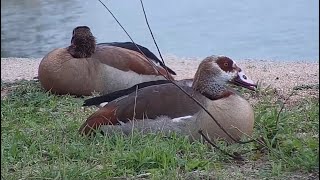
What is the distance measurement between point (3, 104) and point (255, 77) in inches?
127

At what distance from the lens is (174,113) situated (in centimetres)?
497

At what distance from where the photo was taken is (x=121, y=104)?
512 centimetres

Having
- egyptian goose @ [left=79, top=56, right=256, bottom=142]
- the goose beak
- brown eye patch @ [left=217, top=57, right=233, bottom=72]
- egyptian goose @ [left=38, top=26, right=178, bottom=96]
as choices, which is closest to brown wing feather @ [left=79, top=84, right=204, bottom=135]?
egyptian goose @ [left=79, top=56, right=256, bottom=142]

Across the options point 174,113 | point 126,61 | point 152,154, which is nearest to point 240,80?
point 174,113

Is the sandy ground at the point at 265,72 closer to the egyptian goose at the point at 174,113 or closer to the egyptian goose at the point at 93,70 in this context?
the egyptian goose at the point at 93,70

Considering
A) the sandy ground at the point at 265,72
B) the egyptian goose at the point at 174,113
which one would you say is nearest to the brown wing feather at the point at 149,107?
the egyptian goose at the point at 174,113

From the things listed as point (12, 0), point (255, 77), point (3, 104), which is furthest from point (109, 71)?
point (12, 0)

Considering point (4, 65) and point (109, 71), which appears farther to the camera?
point (4, 65)

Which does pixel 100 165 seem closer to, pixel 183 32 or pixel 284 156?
pixel 284 156

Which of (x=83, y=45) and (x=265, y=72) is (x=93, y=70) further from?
(x=265, y=72)

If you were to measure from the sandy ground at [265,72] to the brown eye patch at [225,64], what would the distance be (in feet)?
5.54

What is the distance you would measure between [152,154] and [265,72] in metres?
5.10

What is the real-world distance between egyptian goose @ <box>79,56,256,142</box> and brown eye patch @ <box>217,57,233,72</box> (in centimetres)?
23

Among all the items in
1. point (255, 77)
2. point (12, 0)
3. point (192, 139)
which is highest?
point (192, 139)
